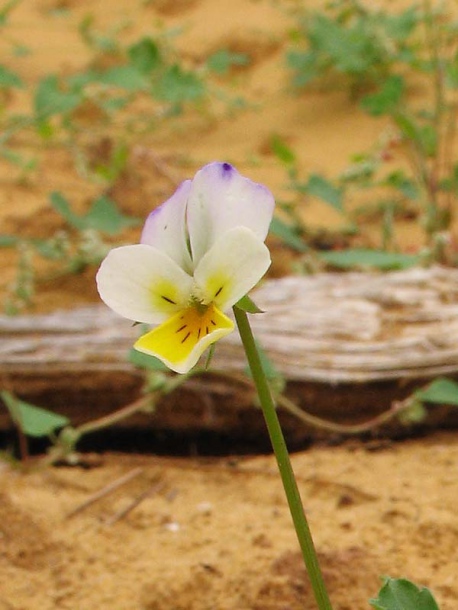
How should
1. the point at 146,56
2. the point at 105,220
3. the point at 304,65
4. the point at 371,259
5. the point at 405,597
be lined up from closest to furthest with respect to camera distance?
the point at 405,597 → the point at 371,259 → the point at 105,220 → the point at 146,56 → the point at 304,65

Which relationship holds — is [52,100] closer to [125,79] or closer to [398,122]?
[125,79]

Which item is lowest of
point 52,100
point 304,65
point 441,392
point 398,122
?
point 441,392

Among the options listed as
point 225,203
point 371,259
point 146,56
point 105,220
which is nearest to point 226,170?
point 225,203

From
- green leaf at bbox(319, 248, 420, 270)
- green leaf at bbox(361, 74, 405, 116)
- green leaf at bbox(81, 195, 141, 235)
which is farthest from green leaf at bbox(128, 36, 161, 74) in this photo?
green leaf at bbox(319, 248, 420, 270)

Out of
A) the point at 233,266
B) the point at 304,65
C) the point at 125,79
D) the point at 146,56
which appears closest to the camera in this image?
the point at 233,266

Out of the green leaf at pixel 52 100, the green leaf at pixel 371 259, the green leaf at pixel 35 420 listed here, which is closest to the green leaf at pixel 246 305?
the green leaf at pixel 35 420

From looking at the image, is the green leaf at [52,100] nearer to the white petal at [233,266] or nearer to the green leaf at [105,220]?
the green leaf at [105,220]
